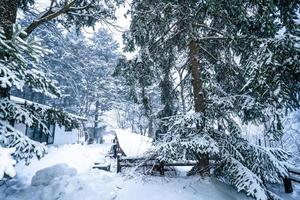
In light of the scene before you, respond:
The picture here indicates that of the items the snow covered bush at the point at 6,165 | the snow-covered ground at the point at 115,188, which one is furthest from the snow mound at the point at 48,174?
the snow covered bush at the point at 6,165

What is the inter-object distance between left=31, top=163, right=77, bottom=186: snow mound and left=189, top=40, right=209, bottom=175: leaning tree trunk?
5.69 m

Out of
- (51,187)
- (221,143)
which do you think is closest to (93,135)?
(51,187)

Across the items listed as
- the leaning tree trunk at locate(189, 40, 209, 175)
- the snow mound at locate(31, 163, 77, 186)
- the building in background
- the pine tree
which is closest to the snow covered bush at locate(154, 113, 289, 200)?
the pine tree

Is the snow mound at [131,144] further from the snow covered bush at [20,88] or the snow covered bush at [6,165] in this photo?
the snow covered bush at [6,165]

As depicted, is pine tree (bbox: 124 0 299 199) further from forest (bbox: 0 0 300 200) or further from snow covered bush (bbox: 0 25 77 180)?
snow covered bush (bbox: 0 25 77 180)

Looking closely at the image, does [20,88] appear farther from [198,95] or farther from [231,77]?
[231,77]

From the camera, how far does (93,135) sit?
44.9 m

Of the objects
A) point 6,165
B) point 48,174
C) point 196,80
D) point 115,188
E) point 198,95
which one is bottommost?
point 115,188

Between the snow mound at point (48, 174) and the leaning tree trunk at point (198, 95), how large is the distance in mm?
5690

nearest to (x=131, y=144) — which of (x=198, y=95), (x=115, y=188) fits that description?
(x=115, y=188)

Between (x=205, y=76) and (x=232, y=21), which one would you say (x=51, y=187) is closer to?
(x=205, y=76)

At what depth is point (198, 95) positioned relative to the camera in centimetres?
800

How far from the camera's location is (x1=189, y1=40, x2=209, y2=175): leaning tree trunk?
7.67 meters

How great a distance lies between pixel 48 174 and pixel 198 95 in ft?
22.5
